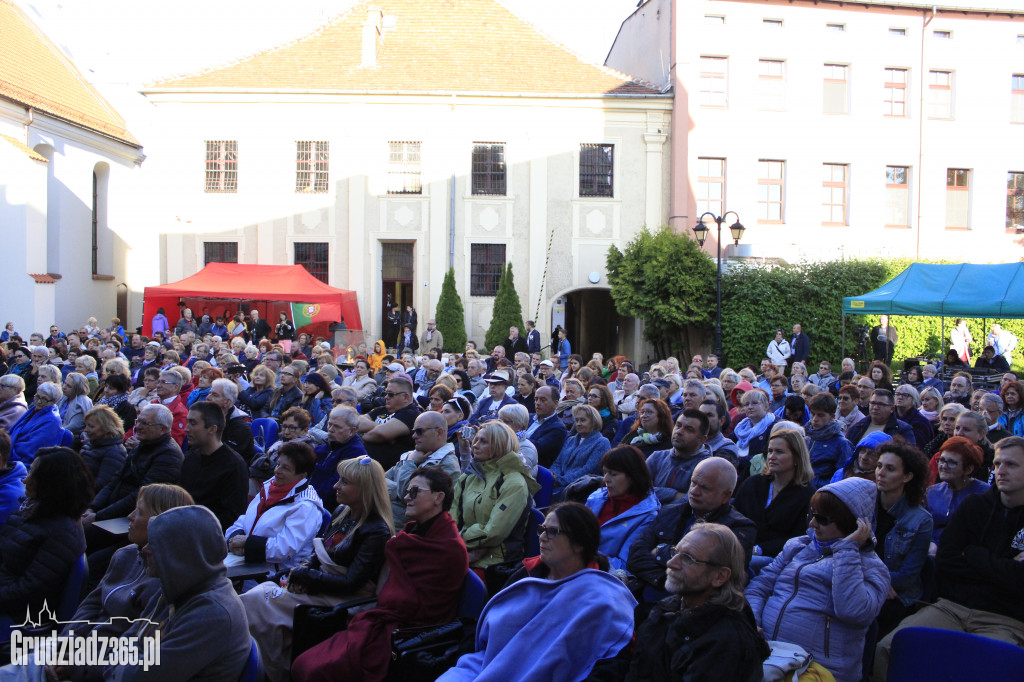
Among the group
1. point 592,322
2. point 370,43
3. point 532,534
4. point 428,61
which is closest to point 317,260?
point 370,43

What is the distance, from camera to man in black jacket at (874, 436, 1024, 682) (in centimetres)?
389

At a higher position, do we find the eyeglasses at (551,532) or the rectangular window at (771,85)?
the rectangular window at (771,85)

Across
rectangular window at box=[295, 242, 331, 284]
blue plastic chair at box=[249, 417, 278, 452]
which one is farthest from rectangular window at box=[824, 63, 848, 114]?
blue plastic chair at box=[249, 417, 278, 452]

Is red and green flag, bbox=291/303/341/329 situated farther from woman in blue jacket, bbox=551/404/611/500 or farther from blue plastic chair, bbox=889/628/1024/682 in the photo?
blue plastic chair, bbox=889/628/1024/682

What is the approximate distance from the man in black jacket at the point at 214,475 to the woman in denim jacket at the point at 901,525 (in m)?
4.09

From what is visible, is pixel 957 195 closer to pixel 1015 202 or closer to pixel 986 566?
pixel 1015 202

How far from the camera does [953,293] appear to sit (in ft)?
47.1

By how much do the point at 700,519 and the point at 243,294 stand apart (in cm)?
1930

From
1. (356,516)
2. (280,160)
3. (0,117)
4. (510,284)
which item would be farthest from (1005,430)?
(0,117)

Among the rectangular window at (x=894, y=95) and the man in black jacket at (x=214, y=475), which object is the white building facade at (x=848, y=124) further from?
the man in black jacket at (x=214, y=475)

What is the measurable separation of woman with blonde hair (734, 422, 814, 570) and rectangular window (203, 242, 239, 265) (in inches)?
927

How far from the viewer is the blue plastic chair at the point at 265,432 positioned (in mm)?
7871

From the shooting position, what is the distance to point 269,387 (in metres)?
9.50

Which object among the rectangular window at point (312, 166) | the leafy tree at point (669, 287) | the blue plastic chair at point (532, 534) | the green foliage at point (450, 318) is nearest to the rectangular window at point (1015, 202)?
the leafy tree at point (669, 287)
